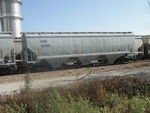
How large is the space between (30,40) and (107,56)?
9.61 meters

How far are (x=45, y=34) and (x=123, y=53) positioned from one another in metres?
10.7

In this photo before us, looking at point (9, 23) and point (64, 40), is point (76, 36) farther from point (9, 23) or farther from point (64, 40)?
point (9, 23)

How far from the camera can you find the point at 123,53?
113 feet

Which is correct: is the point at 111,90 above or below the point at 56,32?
below

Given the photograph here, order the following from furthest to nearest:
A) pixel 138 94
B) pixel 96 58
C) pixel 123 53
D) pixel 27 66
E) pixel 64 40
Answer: pixel 123 53
pixel 96 58
pixel 64 40
pixel 27 66
pixel 138 94

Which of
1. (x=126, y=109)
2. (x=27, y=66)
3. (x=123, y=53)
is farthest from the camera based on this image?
(x=123, y=53)

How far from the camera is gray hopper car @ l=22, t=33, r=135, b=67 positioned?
2741cm

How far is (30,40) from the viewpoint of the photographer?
90.0ft

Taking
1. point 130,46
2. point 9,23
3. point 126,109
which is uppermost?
point 9,23

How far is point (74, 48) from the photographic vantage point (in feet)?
98.1

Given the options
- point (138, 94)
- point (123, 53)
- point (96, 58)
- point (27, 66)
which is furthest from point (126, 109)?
point (123, 53)

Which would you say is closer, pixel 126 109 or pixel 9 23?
pixel 126 109

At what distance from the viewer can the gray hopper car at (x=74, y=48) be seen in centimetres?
2741

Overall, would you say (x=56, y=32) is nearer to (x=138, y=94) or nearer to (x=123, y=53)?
(x=123, y=53)
